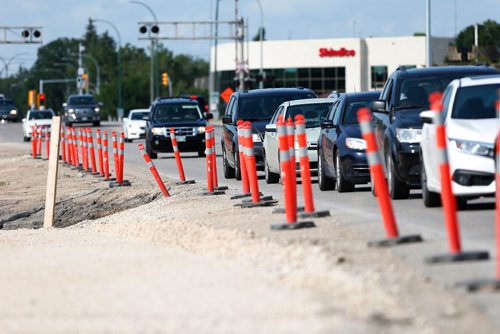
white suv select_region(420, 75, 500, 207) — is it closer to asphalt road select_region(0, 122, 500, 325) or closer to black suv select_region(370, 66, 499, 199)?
asphalt road select_region(0, 122, 500, 325)

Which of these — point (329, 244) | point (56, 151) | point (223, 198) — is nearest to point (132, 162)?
point (56, 151)

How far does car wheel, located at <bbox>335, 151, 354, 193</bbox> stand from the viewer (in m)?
21.0

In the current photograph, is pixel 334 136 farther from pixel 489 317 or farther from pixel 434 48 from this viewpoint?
pixel 434 48

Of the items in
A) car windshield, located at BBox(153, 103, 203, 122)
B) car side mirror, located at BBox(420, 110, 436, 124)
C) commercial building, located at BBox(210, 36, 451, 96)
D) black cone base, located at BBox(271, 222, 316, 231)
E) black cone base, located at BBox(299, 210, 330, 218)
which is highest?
commercial building, located at BBox(210, 36, 451, 96)

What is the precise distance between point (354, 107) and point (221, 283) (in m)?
11.2

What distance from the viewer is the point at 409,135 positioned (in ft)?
59.8

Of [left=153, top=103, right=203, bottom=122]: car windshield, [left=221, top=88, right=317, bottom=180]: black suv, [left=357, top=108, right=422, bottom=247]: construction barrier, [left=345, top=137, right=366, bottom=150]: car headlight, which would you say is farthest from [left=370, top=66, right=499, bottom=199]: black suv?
[left=153, top=103, right=203, bottom=122]: car windshield

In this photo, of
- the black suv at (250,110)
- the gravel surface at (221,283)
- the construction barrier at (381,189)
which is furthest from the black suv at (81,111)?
the construction barrier at (381,189)

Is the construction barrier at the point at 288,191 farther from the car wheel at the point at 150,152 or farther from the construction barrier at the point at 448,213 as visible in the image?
the car wheel at the point at 150,152

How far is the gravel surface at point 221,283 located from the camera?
9016mm

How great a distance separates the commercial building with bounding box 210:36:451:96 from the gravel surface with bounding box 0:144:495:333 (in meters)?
101

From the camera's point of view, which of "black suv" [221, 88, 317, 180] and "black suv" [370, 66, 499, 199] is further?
"black suv" [221, 88, 317, 180]

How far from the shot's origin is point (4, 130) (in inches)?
3541

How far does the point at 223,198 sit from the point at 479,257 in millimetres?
10495
